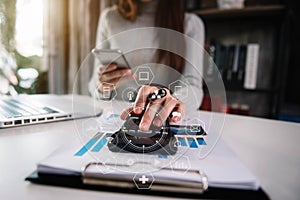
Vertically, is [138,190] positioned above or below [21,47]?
below

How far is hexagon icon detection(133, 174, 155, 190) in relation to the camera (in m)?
0.25

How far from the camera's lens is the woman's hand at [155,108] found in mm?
253

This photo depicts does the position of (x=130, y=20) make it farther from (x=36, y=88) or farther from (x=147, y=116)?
(x=147, y=116)

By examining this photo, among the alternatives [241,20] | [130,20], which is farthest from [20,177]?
[241,20]

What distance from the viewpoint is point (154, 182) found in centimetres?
25

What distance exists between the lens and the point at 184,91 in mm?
289

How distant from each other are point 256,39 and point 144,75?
1.38 meters

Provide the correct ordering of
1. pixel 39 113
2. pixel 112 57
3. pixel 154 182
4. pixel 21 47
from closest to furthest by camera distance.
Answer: pixel 154 182 → pixel 112 57 → pixel 39 113 → pixel 21 47

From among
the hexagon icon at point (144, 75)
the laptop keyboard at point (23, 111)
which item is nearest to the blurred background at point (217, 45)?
the laptop keyboard at point (23, 111)

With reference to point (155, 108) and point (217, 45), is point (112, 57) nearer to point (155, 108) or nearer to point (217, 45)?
point (155, 108)

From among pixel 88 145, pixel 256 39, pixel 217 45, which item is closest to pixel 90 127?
pixel 88 145

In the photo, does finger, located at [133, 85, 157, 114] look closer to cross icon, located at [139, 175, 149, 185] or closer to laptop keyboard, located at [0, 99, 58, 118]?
cross icon, located at [139, 175, 149, 185]

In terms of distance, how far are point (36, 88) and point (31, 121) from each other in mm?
1055
